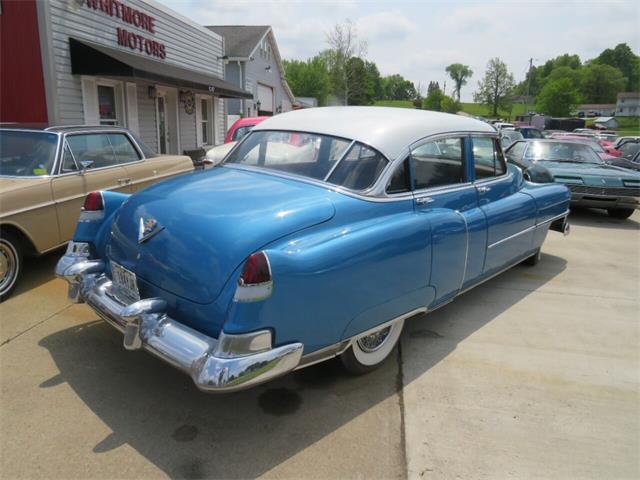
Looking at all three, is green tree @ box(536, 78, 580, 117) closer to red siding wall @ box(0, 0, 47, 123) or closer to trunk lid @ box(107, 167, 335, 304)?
red siding wall @ box(0, 0, 47, 123)

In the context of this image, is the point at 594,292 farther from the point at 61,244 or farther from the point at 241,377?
the point at 61,244

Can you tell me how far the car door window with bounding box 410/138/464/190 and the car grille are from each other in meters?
5.66

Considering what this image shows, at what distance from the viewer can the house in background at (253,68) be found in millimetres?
27312

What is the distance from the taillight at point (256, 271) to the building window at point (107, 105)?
9.96 m

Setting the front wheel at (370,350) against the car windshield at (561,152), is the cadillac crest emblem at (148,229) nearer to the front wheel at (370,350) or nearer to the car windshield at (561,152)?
the front wheel at (370,350)

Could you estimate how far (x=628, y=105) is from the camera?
9944cm

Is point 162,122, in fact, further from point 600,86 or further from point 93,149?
point 600,86

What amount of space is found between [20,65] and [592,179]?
423 inches

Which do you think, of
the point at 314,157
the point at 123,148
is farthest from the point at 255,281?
the point at 123,148

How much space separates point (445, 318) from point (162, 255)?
265 cm

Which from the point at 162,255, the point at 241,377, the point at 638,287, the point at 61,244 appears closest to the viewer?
the point at 241,377

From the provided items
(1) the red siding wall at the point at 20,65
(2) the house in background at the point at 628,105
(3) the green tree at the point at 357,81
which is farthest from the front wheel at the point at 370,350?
(2) the house in background at the point at 628,105

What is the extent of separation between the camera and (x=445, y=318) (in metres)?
4.39

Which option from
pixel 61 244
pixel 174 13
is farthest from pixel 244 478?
pixel 174 13
